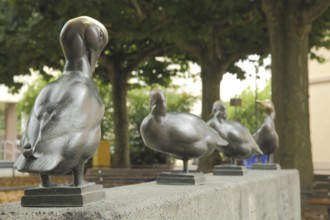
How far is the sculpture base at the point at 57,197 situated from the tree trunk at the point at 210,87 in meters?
9.62

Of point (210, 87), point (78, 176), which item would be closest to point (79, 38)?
point (78, 176)

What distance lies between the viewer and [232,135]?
5070mm

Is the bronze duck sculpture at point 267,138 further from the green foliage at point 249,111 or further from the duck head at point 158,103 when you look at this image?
the green foliage at point 249,111

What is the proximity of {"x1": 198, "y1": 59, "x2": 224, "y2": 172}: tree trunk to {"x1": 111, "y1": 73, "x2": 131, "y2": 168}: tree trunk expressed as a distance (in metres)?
3.87

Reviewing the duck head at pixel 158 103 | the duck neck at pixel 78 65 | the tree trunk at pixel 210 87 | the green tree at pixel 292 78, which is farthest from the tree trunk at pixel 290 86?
the duck neck at pixel 78 65

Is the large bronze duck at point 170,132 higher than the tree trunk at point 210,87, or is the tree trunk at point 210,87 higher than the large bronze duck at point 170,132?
the tree trunk at point 210,87

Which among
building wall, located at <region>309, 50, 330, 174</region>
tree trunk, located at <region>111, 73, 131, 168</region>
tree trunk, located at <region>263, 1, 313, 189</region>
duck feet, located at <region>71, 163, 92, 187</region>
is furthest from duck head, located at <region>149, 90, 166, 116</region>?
building wall, located at <region>309, 50, 330, 174</region>

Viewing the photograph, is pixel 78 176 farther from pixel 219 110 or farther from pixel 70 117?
pixel 219 110

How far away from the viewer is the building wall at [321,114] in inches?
915

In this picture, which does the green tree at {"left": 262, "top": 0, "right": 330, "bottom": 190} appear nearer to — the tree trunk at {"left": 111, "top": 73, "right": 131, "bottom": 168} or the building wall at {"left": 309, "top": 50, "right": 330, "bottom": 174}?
the tree trunk at {"left": 111, "top": 73, "right": 131, "bottom": 168}

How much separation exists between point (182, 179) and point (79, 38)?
146cm

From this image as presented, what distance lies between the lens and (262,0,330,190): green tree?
8.97 metres

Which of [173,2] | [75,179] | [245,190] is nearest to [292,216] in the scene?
[245,190]

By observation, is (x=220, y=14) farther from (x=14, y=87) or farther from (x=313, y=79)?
(x=313, y=79)
